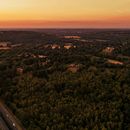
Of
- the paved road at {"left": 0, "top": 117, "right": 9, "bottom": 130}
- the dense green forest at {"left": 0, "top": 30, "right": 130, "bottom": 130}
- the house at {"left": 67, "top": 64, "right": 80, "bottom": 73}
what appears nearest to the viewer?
the dense green forest at {"left": 0, "top": 30, "right": 130, "bottom": 130}

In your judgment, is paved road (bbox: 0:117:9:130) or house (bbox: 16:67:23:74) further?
house (bbox: 16:67:23:74)

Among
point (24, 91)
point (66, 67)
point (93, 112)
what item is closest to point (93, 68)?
point (66, 67)

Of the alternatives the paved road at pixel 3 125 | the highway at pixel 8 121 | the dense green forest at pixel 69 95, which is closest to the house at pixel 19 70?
the dense green forest at pixel 69 95

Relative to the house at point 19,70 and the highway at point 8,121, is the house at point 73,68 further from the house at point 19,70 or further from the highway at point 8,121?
the highway at point 8,121

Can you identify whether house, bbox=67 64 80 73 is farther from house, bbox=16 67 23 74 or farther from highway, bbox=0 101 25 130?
highway, bbox=0 101 25 130

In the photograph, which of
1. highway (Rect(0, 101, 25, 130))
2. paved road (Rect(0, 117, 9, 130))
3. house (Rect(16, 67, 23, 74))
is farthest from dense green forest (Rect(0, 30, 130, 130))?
paved road (Rect(0, 117, 9, 130))

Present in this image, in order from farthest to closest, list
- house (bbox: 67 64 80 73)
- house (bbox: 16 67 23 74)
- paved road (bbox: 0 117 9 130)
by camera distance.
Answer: house (bbox: 16 67 23 74) < house (bbox: 67 64 80 73) < paved road (bbox: 0 117 9 130)

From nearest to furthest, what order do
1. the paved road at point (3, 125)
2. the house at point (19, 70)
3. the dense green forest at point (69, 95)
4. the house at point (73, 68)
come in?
the dense green forest at point (69, 95) < the paved road at point (3, 125) < the house at point (73, 68) < the house at point (19, 70)

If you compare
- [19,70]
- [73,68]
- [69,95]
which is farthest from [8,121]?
[19,70]

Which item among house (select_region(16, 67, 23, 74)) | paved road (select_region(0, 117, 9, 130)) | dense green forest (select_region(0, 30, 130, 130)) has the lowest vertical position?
paved road (select_region(0, 117, 9, 130))

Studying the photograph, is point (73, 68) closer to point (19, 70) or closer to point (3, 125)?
point (19, 70)
